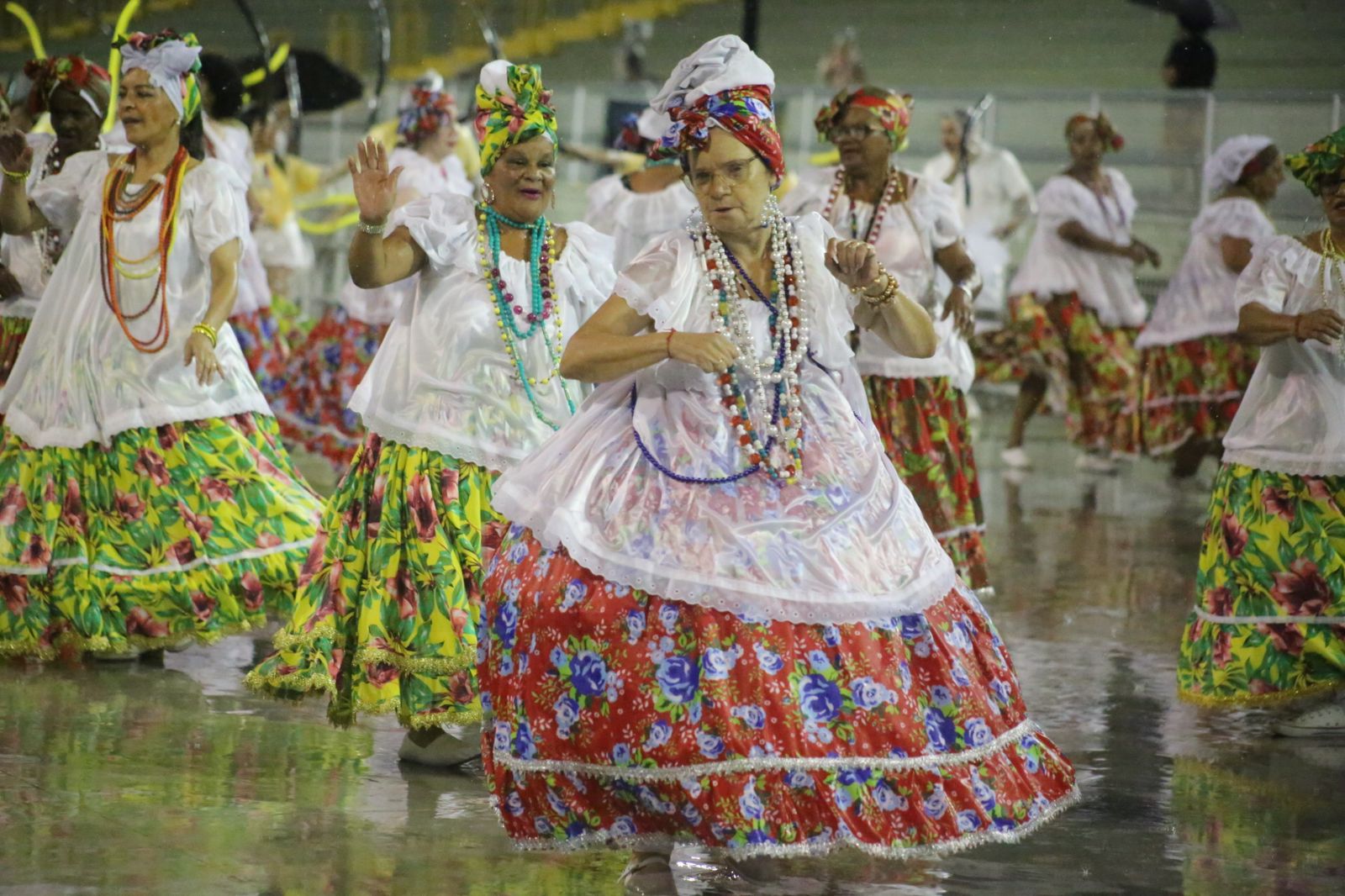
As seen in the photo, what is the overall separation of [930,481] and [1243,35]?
8.93m

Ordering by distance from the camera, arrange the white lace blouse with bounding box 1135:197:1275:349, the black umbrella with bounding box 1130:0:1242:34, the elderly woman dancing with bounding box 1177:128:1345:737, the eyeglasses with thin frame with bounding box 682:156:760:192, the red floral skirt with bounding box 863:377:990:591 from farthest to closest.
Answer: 1. the black umbrella with bounding box 1130:0:1242:34
2. the white lace blouse with bounding box 1135:197:1275:349
3. the red floral skirt with bounding box 863:377:990:591
4. the elderly woman dancing with bounding box 1177:128:1345:737
5. the eyeglasses with thin frame with bounding box 682:156:760:192

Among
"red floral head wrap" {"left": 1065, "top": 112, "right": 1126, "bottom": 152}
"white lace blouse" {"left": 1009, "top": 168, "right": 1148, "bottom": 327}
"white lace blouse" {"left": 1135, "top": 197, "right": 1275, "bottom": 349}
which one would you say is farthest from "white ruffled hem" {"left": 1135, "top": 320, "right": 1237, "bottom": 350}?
"red floral head wrap" {"left": 1065, "top": 112, "right": 1126, "bottom": 152}

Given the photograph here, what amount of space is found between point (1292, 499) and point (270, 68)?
9.19 meters

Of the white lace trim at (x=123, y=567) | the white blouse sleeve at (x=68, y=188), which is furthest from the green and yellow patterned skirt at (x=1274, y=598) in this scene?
the white blouse sleeve at (x=68, y=188)

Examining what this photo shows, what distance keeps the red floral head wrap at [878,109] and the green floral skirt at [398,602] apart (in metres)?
2.64

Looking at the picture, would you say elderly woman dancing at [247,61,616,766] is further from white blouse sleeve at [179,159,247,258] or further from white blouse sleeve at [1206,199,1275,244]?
white blouse sleeve at [1206,199,1275,244]

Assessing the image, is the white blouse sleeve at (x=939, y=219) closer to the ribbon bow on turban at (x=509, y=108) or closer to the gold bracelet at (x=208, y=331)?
the ribbon bow on turban at (x=509, y=108)

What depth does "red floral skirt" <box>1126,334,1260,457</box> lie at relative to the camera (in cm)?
1147

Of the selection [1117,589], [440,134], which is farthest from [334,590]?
[440,134]

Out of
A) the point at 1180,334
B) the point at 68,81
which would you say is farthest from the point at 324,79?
the point at 68,81

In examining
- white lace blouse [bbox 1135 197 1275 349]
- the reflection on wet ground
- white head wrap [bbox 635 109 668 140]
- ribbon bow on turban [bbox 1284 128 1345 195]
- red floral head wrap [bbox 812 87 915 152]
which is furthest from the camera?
white lace blouse [bbox 1135 197 1275 349]

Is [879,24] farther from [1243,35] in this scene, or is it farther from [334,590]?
[334,590]

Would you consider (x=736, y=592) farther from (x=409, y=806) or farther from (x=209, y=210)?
(x=209, y=210)

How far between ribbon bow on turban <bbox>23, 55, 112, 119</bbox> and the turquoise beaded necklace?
7.26 feet
